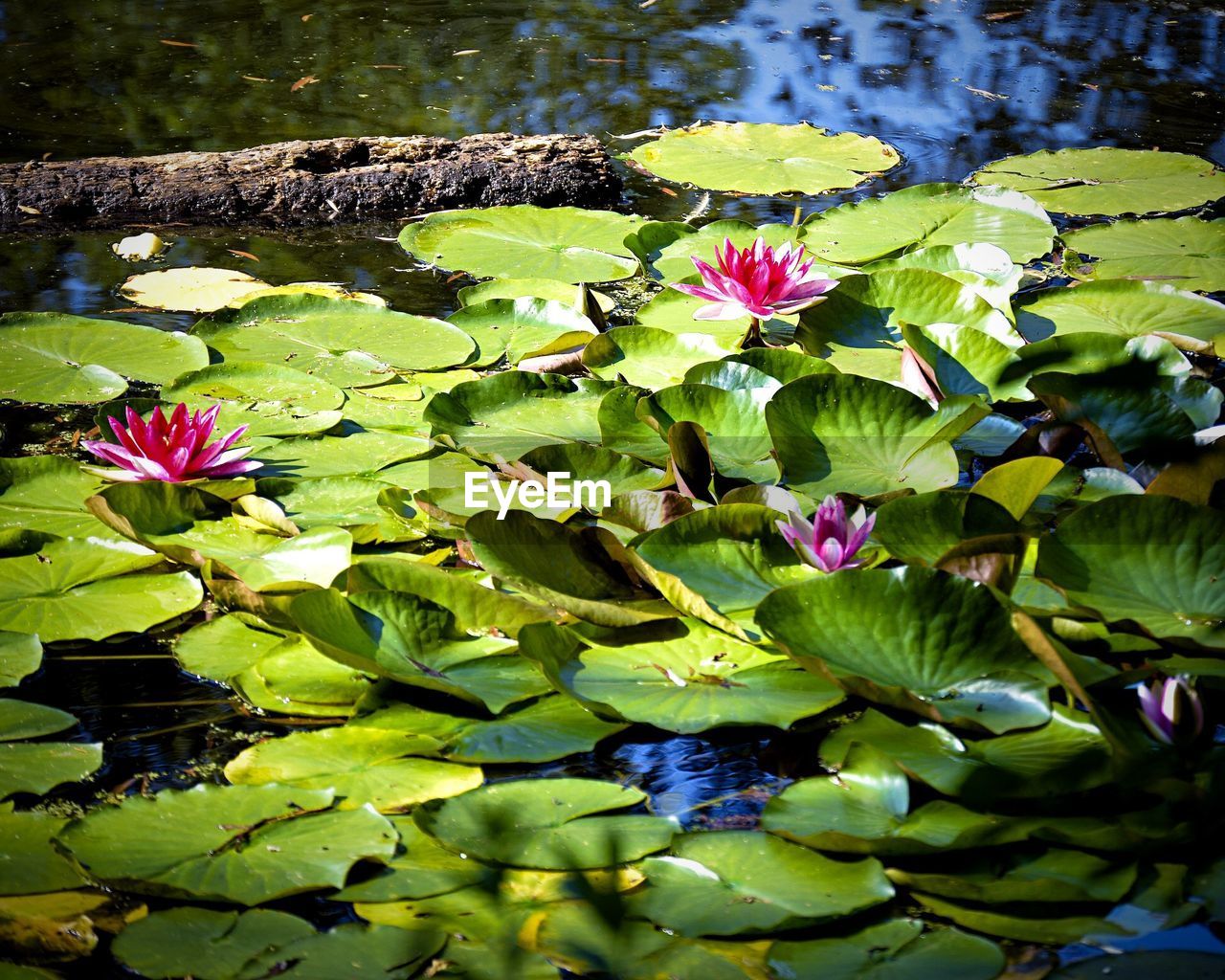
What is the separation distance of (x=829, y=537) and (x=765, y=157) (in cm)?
210

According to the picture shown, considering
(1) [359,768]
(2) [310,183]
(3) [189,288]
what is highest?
(2) [310,183]

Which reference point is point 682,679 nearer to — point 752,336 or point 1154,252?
point 752,336

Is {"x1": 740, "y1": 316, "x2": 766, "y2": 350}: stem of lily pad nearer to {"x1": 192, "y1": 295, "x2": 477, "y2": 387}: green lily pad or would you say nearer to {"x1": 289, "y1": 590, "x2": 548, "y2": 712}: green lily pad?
{"x1": 192, "y1": 295, "x2": 477, "y2": 387}: green lily pad

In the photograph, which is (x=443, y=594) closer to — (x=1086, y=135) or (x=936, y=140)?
(x=936, y=140)

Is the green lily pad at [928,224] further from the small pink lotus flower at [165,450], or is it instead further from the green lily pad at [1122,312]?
the small pink lotus flower at [165,450]

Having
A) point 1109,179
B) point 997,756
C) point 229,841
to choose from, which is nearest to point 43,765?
point 229,841

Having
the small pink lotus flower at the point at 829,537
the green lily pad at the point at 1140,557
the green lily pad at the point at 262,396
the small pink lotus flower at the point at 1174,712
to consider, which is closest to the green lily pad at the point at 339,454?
the green lily pad at the point at 262,396

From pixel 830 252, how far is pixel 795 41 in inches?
99.2

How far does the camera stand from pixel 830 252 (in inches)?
99.5

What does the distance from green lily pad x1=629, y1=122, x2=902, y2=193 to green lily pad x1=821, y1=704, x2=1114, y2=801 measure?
2.09 m

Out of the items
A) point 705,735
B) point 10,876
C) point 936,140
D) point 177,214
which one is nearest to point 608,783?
point 705,735

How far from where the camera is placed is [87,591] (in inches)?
60.0

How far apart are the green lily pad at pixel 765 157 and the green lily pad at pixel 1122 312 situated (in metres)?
0.93

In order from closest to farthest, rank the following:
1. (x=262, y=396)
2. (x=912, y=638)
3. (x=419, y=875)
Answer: (x=419, y=875), (x=912, y=638), (x=262, y=396)
